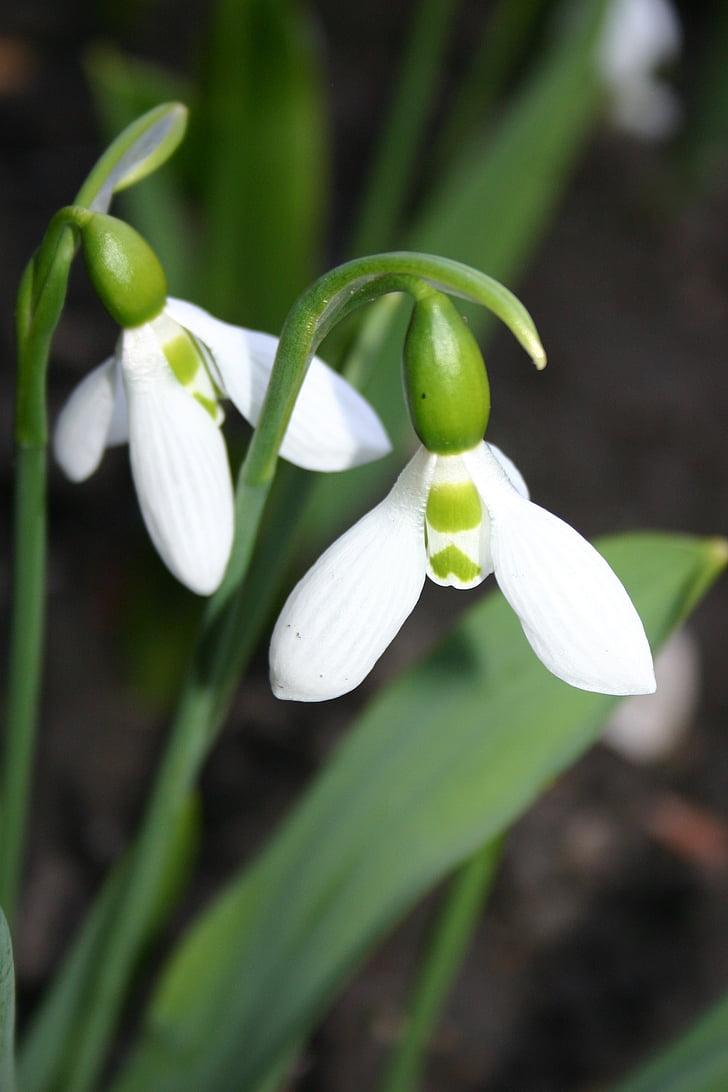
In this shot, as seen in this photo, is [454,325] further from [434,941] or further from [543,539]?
[434,941]

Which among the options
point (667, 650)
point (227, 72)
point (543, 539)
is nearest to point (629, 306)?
point (667, 650)

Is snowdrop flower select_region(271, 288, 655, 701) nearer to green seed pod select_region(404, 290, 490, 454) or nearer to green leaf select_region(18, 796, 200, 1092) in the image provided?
green seed pod select_region(404, 290, 490, 454)

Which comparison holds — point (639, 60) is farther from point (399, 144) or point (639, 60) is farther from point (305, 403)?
point (305, 403)

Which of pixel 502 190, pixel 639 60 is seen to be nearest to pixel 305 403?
pixel 502 190

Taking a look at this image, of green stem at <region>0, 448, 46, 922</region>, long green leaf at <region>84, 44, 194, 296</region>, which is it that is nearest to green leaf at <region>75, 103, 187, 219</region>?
green stem at <region>0, 448, 46, 922</region>

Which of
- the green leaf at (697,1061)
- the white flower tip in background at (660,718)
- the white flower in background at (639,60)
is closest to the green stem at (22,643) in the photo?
the green leaf at (697,1061)

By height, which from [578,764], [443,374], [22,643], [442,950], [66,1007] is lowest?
[578,764]
